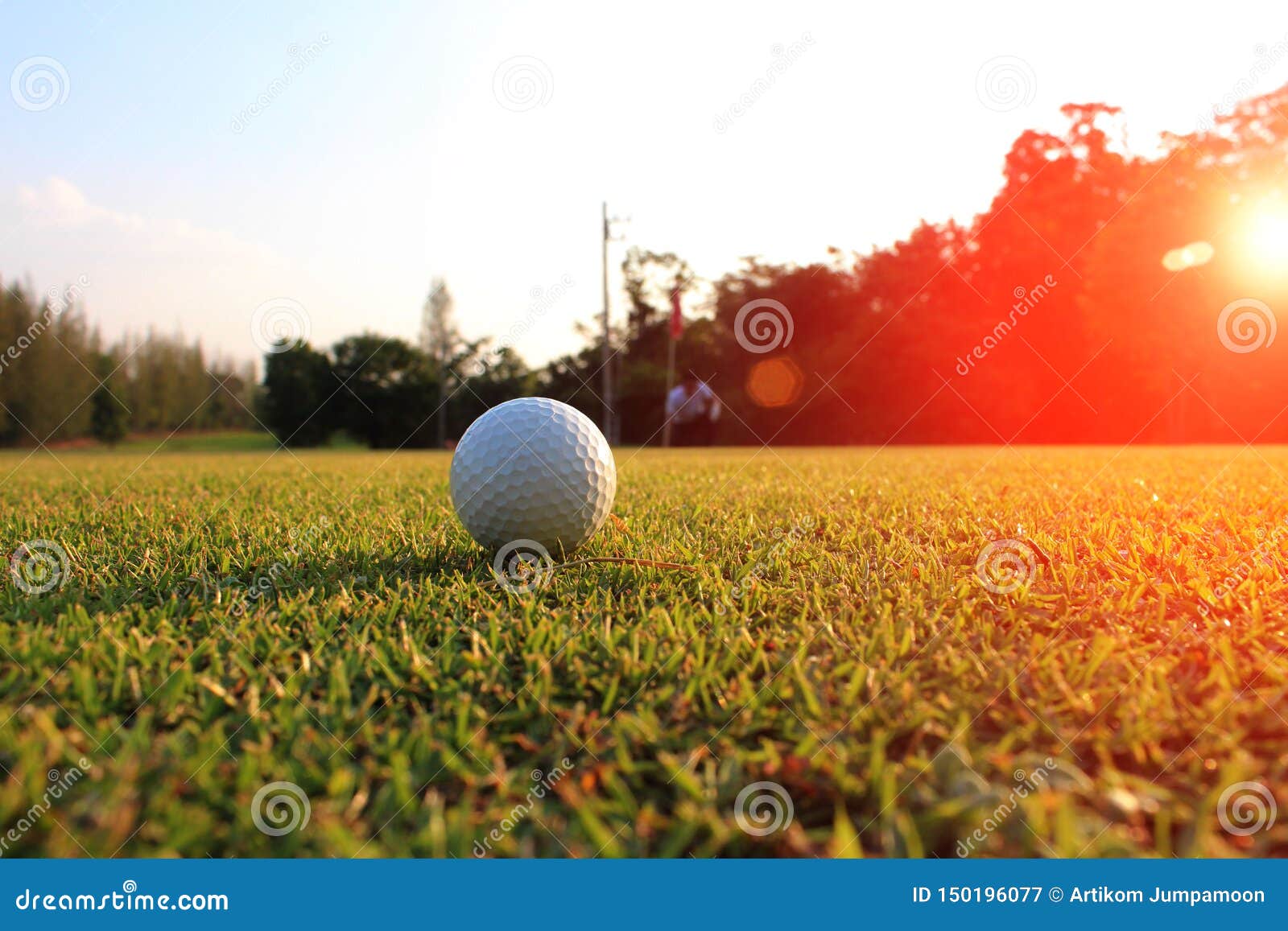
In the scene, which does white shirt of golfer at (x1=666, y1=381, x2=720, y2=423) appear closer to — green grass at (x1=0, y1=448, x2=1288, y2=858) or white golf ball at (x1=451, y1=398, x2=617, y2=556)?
white golf ball at (x1=451, y1=398, x2=617, y2=556)

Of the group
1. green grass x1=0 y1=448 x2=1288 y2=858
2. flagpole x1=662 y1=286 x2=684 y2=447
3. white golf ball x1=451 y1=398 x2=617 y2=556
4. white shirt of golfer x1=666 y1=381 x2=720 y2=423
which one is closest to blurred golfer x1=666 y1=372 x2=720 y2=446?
white shirt of golfer x1=666 y1=381 x2=720 y2=423

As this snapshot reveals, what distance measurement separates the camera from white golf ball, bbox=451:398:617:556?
122 inches

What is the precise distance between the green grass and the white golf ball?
19cm

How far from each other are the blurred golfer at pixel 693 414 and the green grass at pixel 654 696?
64.0 ft

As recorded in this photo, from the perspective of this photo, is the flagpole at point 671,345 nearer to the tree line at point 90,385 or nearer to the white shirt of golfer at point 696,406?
the white shirt of golfer at point 696,406

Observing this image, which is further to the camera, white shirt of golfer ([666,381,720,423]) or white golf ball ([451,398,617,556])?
white shirt of golfer ([666,381,720,423])

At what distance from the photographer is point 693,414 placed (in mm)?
24250

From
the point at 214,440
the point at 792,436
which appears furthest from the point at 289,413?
the point at 792,436

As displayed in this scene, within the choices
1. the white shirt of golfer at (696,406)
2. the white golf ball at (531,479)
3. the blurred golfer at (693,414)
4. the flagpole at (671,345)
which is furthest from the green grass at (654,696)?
the white shirt of golfer at (696,406)

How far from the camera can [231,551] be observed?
3248 millimetres

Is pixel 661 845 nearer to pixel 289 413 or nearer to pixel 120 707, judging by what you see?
pixel 120 707

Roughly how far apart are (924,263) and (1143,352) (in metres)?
8.72

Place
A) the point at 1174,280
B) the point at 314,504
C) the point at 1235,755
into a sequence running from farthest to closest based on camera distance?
the point at 1174,280 < the point at 314,504 < the point at 1235,755

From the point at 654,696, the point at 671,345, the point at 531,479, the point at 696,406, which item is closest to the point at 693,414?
the point at 696,406
